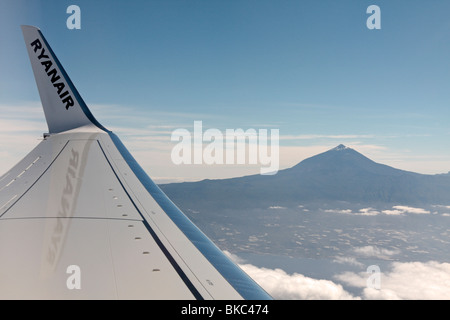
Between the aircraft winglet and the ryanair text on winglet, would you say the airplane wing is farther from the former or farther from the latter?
the ryanair text on winglet


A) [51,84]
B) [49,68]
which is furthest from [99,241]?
[49,68]

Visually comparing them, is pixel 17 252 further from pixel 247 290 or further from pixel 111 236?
pixel 247 290

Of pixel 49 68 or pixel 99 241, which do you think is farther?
pixel 49 68

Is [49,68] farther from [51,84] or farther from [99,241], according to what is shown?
[99,241]

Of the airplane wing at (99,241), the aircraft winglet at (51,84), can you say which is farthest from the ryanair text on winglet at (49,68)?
the airplane wing at (99,241)

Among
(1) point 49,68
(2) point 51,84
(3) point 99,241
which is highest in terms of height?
(1) point 49,68

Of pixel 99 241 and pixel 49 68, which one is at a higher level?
pixel 49 68
